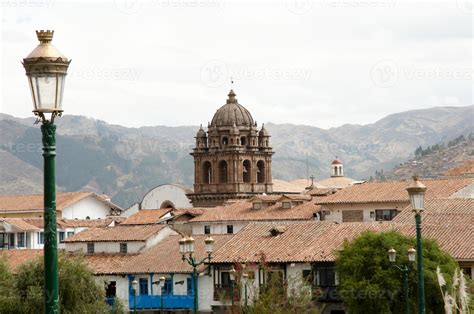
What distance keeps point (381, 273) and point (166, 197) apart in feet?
269

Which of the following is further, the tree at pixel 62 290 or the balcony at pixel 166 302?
the balcony at pixel 166 302

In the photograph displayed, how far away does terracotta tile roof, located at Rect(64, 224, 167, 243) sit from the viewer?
7625cm

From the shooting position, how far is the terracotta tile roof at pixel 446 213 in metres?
58.7

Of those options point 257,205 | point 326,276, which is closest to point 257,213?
point 257,205

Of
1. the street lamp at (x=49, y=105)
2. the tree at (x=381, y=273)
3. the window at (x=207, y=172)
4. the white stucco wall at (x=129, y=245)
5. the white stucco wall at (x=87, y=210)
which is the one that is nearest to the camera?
the street lamp at (x=49, y=105)

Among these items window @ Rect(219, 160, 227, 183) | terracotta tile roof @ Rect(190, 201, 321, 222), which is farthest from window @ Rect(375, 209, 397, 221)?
window @ Rect(219, 160, 227, 183)

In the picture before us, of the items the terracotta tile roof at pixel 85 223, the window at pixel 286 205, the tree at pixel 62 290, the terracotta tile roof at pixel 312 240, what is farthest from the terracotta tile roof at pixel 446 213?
the terracotta tile roof at pixel 85 223

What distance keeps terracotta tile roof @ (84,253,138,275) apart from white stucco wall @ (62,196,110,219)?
3727 cm

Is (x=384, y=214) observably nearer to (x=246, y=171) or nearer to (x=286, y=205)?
(x=286, y=205)

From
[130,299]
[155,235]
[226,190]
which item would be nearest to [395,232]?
[130,299]

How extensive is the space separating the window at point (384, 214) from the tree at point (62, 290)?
2740 centimetres

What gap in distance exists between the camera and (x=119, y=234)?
255 feet

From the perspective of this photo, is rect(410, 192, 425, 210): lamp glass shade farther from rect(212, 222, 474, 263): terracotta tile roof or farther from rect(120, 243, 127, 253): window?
rect(120, 243, 127, 253): window

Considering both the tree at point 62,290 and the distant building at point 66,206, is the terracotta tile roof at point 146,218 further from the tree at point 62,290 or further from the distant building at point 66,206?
the tree at point 62,290
